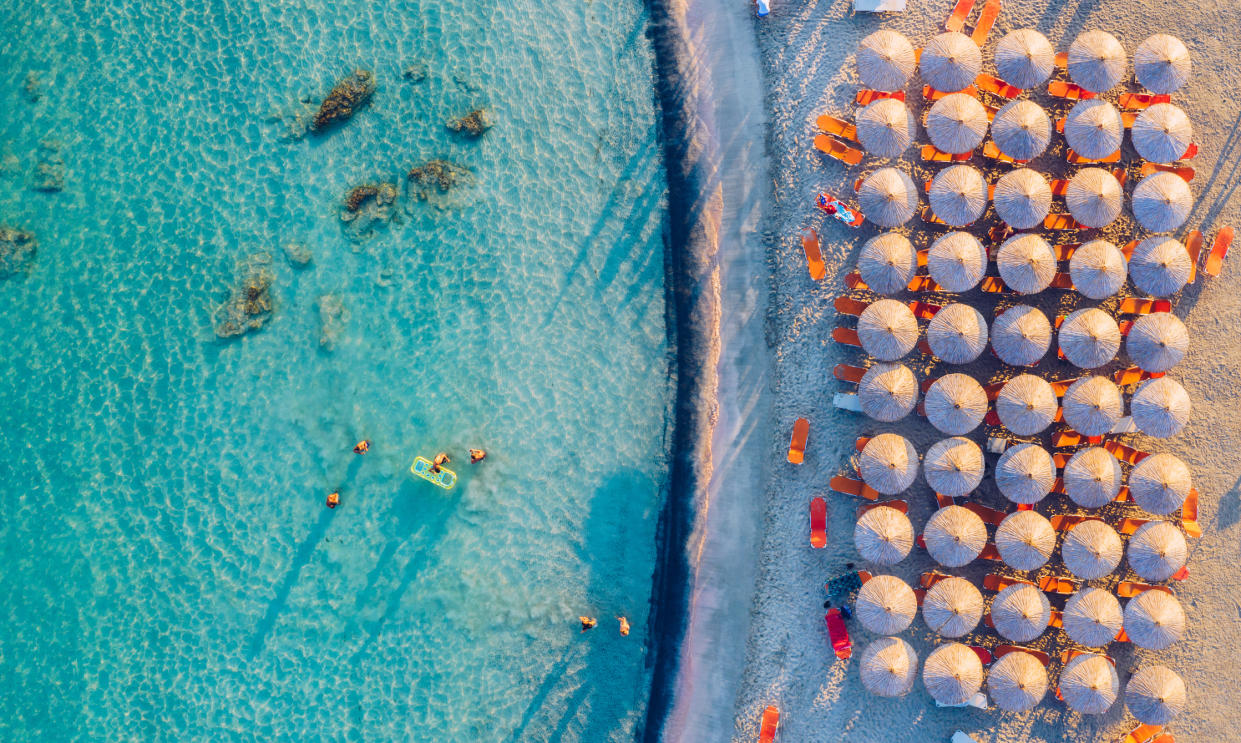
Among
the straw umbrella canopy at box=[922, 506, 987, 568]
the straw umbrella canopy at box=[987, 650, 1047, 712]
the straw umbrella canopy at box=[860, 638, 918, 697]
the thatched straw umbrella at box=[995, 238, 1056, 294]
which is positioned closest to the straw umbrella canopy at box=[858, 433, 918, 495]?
the straw umbrella canopy at box=[922, 506, 987, 568]

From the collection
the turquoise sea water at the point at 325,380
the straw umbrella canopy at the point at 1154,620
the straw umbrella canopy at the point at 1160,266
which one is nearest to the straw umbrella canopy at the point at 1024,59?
the straw umbrella canopy at the point at 1160,266

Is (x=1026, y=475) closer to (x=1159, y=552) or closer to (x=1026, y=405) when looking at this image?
(x=1026, y=405)

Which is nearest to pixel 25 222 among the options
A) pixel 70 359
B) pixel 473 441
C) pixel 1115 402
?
pixel 70 359

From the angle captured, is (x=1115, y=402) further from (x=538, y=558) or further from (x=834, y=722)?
(x=538, y=558)

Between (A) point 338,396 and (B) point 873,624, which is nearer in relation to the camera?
(B) point 873,624

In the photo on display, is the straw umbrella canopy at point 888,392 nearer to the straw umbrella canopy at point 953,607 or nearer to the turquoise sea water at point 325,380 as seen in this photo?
the straw umbrella canopy at point 953,607

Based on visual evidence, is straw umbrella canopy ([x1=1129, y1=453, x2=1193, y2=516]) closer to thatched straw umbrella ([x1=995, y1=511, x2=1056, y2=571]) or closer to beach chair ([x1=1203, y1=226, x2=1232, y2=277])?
thatched straw umbrella ([x1=995, y1=511, x2=1056, y2=571])
